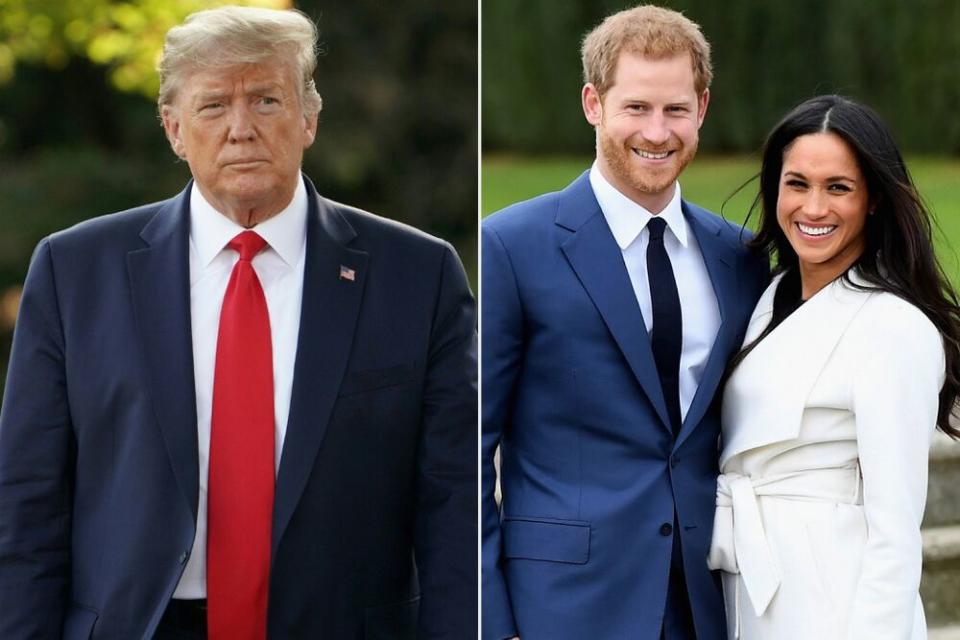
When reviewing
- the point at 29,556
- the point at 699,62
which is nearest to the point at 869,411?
the point at 699,62

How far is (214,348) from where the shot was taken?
2756 mm

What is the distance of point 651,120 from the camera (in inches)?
113

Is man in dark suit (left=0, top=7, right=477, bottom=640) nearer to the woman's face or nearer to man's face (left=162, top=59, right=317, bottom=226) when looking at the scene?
man's face (left=162, top=59, right=317, bottom=226)

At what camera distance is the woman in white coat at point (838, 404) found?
272 centimetres

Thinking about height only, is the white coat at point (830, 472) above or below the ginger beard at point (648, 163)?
below

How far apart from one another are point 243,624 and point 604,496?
0.72 meters

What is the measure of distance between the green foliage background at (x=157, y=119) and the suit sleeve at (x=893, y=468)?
3.04 feet

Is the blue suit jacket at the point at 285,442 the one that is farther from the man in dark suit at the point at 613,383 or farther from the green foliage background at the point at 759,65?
the green foliage background at the point at 759,65

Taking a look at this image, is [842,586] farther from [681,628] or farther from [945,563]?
[945,563]

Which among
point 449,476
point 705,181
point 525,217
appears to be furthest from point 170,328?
point 705,181

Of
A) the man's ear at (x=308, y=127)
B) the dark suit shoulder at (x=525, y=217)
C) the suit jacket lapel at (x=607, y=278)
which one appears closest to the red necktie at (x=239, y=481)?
the man's ear at (x=308, y=127)

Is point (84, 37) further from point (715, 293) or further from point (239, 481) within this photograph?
point (715, 293)

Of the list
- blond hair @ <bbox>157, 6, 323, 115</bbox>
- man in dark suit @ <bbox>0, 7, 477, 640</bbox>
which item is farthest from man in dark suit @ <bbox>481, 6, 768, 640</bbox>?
blond hair @ <bbox>157, 6, 323, 115</bbox>

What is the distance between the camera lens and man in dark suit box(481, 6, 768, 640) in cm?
285
